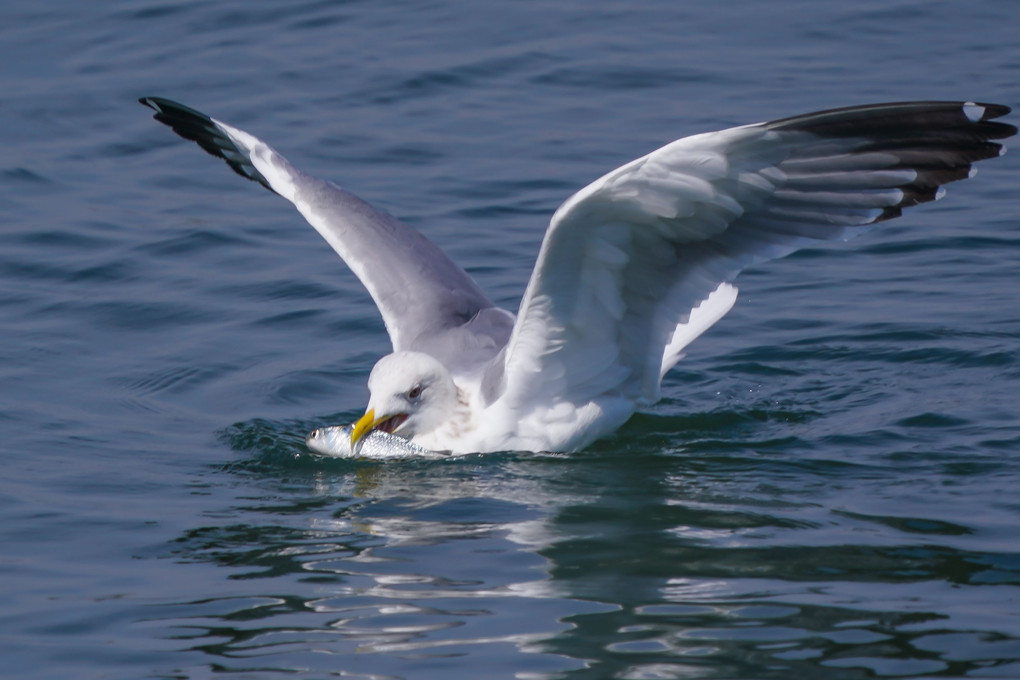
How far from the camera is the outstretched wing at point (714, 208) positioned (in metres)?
6.30

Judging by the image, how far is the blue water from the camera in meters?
5.44

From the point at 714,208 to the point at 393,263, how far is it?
244 centimetres

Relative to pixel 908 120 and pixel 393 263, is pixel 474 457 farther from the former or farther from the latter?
pixel 908 120

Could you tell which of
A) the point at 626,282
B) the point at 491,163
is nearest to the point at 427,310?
the point at 626,282

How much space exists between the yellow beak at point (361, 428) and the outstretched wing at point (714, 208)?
677 millimetres

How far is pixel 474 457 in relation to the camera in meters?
7.51

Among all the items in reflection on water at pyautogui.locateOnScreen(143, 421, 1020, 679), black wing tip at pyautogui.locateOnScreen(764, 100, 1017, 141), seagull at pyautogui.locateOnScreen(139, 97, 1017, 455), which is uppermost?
black wing tip at pyautogui.locateOnScreen(764, 100, 1017, 141)

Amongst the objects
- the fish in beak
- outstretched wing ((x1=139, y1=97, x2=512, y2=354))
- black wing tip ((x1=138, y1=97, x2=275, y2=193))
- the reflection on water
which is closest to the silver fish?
the fish in beak

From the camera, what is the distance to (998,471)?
6.88 meters

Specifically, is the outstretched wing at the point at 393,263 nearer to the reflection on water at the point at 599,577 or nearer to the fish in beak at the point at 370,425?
the fish in beak at the point at 370,425

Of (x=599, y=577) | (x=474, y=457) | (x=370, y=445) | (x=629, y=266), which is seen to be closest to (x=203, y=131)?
(x=370, y=445)

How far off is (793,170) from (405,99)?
794 cm

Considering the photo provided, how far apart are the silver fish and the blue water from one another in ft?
0.37

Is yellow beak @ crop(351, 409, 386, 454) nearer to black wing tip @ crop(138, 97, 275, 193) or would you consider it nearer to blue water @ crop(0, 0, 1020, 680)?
blue water @ crop(0, 0, 1020, 680)
